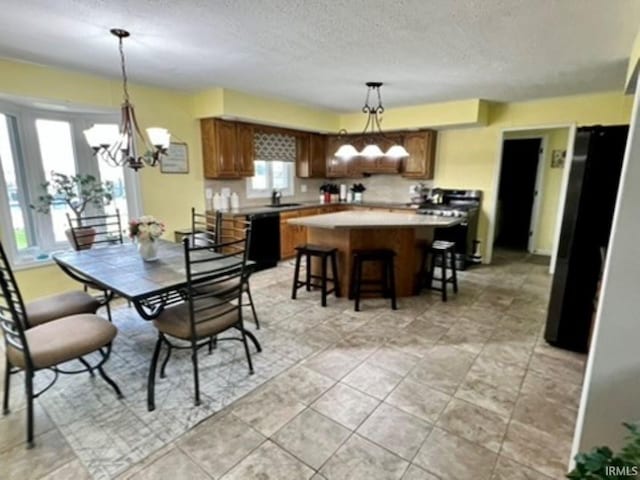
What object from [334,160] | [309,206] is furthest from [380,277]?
[334,160]

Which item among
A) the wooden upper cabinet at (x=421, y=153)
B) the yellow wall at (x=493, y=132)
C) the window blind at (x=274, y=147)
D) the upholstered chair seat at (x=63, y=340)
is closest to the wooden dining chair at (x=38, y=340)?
the upholstered chair seat at (x=63, y=340)

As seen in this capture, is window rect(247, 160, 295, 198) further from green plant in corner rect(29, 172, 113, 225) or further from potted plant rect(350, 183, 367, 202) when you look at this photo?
green plant in corner rect(29, 172, 113, 225)

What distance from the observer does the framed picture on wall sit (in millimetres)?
4371

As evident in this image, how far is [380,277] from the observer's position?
13.0 ft

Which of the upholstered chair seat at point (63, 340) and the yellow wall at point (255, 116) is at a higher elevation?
the yellow wall at point (255, 116)

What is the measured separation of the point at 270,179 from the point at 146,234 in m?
3.46

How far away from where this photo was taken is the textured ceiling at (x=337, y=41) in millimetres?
2090

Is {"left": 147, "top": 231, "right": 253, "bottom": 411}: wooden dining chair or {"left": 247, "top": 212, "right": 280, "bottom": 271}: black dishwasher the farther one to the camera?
{"left": 247, "top": 212, "right": 280, "bottom": 271}: black dishwasher

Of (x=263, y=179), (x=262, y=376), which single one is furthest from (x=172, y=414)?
(x=263, y=179)

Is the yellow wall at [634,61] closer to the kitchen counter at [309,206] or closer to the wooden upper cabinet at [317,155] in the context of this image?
the kitchen counter at [309,206]

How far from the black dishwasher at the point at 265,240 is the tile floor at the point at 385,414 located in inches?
69.1

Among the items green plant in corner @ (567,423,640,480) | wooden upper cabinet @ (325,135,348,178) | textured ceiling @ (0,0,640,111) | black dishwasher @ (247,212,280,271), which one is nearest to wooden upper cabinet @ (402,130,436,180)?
wooden upper cabinet @ (325,135,348,178)

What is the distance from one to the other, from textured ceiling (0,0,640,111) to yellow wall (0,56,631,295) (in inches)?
9.9

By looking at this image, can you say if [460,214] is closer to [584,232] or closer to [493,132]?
[493,132]
